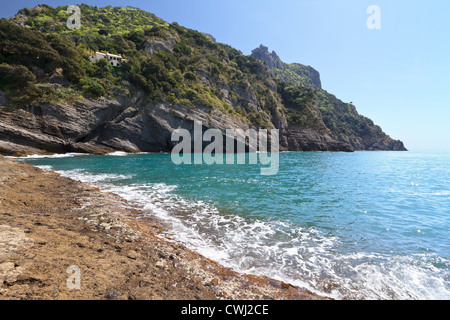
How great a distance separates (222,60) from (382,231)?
90.1 m

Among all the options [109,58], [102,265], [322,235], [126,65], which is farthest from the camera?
[109,58]

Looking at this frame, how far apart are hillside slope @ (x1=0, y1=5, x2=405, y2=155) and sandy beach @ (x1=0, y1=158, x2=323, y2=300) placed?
3690 centimetres

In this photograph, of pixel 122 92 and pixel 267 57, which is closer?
pixel 122 92

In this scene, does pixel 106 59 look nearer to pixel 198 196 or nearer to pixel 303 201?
pixel 198 196

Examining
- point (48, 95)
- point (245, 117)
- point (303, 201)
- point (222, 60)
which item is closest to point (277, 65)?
point (222, 60)

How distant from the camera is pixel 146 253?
5.43 metres

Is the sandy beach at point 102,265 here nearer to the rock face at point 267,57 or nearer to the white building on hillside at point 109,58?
the white building on hillside at point 109,58

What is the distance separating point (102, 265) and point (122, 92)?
5086 cm

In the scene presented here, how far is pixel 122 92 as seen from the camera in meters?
46.5

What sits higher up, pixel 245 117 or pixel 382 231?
pixel 245 117

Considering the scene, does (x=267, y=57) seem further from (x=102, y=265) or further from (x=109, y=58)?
(x=102, y=265)

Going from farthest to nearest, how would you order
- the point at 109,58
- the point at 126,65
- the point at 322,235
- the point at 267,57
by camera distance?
the point at 267,57, the point at 109,58, the point at 126,65, the point at 322,235

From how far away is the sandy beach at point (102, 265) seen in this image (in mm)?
3473

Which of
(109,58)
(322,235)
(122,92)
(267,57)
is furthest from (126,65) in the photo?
(267,57)
